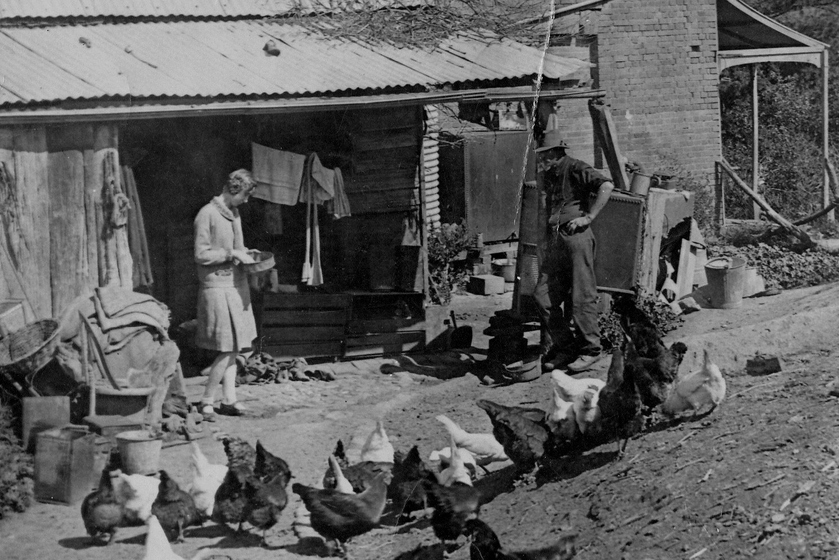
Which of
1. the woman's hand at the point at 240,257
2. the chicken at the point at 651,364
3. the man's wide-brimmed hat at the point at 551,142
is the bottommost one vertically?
the chicken at the point at 651,364

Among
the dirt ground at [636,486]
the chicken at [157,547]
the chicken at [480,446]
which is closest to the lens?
the dirt ground at [636,486]

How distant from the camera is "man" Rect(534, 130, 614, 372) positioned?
1054 cm

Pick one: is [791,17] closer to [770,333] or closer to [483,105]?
[483,105]

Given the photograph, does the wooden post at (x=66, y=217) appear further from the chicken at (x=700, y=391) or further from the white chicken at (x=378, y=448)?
the chicken at (x=700, y=391)

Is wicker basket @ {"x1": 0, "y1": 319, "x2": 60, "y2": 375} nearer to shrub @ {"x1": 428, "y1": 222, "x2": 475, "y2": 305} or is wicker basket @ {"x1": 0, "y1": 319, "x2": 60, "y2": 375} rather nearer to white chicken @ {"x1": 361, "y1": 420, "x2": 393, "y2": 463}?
white chicken @ {"x1": 361, "y1": 420, "x2": 393, "y2": 463}

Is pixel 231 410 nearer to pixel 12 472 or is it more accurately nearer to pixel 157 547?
pixel 12 472

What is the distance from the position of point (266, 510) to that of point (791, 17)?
25029 millimetres

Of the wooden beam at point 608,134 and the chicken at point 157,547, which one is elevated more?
the wooden beam at point 608,134

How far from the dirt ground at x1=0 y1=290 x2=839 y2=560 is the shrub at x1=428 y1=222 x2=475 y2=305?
553cm

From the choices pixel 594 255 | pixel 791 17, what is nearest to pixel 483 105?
pixel 594 255

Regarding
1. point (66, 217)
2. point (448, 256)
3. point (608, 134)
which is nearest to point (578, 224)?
point (608, 134)

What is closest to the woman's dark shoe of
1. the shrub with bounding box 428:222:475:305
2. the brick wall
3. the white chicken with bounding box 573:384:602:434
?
the white chicken with bounding box 573:384:602:434

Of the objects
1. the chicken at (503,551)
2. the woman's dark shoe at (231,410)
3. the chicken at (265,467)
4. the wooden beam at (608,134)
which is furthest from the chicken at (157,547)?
the wooden beam at (608,134)

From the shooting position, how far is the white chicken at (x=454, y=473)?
7371 mm
